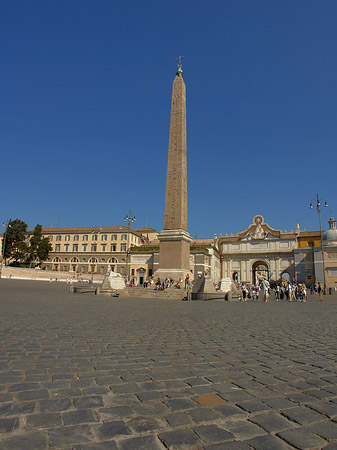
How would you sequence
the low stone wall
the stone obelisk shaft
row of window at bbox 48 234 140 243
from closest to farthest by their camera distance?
the stone obelisk shaft
the low stone wall
row of window at bbox 48 234 140 243

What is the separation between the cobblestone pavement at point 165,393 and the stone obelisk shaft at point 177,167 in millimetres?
13860

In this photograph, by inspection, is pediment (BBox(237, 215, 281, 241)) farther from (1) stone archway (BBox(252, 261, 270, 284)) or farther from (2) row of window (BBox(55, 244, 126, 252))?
(2) row of window (BBox(55, 244, 126, 252))

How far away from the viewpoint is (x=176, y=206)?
1916 cm

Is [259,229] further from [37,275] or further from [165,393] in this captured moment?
[165,393]

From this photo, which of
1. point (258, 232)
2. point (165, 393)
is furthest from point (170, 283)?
point (258, 232)

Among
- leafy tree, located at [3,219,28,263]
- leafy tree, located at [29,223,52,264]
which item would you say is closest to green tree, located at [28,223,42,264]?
leafy tree, located at [29,223,52,264]

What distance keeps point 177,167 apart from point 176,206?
2.40 metres

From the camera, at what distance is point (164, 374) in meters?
3.43

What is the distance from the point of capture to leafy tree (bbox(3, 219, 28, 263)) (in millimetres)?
49013

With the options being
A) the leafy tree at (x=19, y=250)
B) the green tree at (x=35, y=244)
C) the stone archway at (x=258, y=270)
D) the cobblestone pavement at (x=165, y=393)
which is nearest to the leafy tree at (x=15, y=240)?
the leafy tree at (x=19, y=250)

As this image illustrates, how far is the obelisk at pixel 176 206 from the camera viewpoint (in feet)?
62.3

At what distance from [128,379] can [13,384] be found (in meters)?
1.04

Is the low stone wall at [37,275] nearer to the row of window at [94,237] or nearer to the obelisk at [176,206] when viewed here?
the row of window at [94,237]

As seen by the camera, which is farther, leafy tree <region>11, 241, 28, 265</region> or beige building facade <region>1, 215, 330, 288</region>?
beige building facade <region>1, 215, 330, 288</region>
